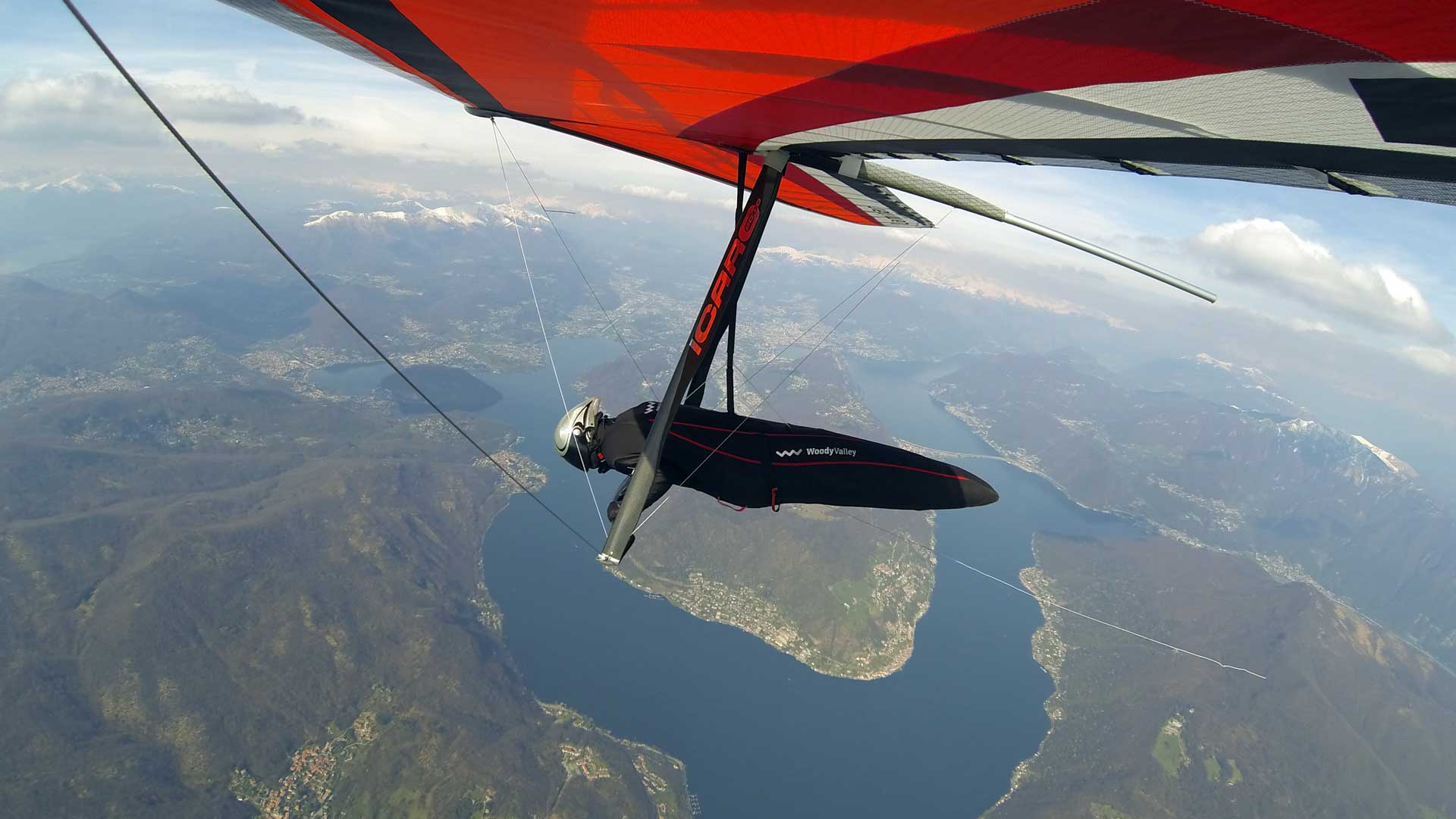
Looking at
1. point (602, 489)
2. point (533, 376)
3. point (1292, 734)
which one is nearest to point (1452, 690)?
point (1292, 734)

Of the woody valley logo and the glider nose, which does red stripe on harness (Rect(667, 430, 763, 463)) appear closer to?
the woody valley logo

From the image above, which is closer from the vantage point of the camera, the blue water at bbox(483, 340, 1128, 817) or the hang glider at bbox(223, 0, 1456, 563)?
the hang glider at bbox(223, 0, 1456, 563)

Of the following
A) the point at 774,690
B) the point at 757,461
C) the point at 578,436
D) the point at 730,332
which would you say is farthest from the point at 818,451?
the point at 774,690

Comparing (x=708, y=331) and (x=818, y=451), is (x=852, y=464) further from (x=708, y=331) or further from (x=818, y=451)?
(x=708, y=331)

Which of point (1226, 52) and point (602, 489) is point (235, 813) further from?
point (1226, 52)

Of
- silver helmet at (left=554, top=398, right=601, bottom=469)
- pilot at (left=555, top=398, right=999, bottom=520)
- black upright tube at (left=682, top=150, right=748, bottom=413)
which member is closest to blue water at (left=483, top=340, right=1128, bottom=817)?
pilot at (left=555, top=398, right=999, bottom=520)

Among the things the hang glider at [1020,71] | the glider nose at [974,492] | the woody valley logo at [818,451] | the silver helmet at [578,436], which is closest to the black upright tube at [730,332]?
the hang glider at [1020,71]
